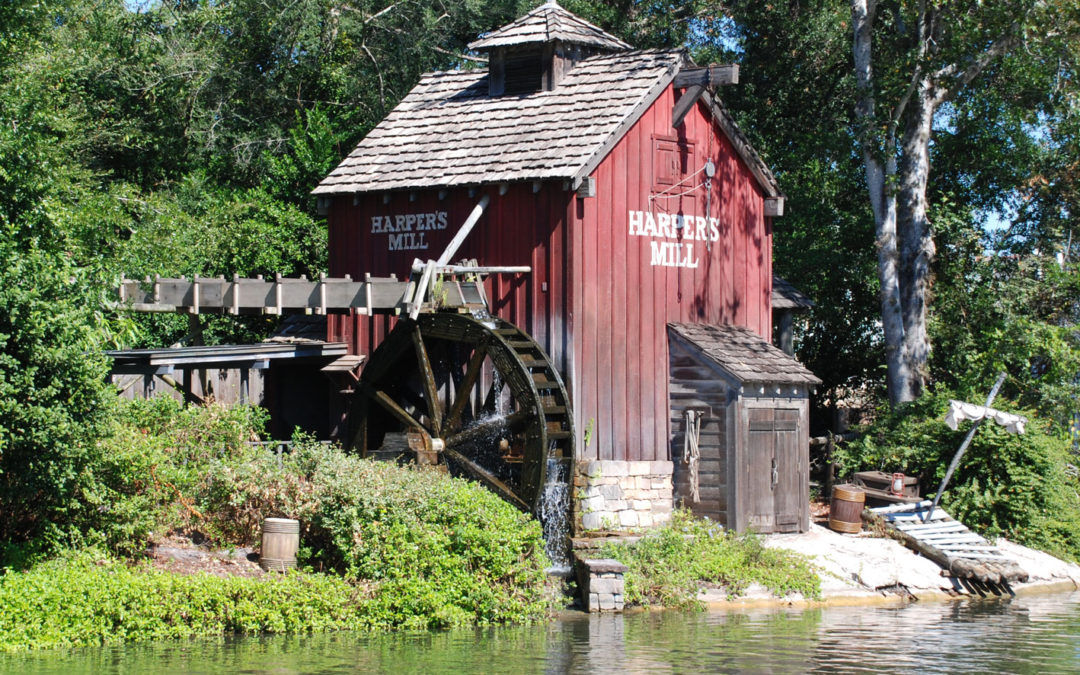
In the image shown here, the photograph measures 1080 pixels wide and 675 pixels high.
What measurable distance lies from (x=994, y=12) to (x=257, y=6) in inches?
637

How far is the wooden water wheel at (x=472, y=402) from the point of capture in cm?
1803

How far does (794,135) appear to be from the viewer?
29.9 m

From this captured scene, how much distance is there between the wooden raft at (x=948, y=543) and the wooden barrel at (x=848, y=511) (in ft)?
1.17

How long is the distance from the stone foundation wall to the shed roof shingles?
13.2ft

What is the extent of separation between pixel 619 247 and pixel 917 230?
7.90 m

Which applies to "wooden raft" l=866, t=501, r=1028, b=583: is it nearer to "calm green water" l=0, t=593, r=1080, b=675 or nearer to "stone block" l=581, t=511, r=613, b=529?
"calm green water" l=0, t=593, r=1080, b=675

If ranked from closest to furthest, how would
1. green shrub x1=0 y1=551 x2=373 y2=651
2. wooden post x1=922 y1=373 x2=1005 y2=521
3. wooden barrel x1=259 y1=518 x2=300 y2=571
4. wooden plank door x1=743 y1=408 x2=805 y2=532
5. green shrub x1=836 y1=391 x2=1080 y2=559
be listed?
green shrub x1=0 y1=551 x2=373 y2=651 → wooden barrel x1=259 y1=518 x2=300 y2=571 → wooden plank door x1=743 y1=408 x2=805 y2=532 → wooden post x1=922 y1=373 x2=1005 y2=521 → green shrub x1=836 y1=391 x2=1080 y2=559

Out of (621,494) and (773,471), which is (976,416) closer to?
(773,471)

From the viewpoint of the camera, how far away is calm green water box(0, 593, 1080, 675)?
12336 mm

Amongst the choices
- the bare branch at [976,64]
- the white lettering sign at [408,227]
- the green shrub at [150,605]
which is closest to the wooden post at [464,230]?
the white lettering sign at [408,227]

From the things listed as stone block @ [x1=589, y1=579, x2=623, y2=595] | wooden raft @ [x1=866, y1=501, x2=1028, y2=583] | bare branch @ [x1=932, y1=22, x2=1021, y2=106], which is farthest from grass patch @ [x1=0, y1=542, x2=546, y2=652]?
bare branch @ [x1=932, y1=22, x2=1021, y2=106]

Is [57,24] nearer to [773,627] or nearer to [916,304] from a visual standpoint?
[916,304]

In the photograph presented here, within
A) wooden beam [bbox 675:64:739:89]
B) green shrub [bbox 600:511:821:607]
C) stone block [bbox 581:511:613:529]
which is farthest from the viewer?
wooden beam [bbox 675:64:739:89]

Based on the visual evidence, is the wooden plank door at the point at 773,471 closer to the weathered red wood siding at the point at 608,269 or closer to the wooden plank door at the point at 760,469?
the wooden plank door at the point at 760,469
